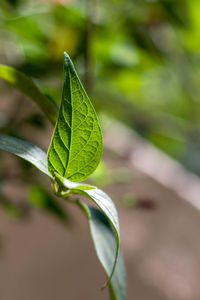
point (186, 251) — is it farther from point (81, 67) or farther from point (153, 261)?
point (81, 67)

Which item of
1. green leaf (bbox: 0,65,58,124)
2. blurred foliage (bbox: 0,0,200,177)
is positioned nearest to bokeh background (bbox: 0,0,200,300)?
blurred foliage (bbox: 0,0,200,177)

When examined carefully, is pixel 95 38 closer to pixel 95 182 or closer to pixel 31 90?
pixel 95 182

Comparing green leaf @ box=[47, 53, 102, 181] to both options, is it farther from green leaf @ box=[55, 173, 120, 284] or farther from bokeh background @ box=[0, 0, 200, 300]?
bokeh background @ box=[0, 0, 200, 300]

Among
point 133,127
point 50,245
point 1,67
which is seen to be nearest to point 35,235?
point 50,245

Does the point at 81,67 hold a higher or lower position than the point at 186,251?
higher

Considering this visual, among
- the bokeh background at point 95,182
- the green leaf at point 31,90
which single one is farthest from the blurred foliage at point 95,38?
the green leaf at point 31,90

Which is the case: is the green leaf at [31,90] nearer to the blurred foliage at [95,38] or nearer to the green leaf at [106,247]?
the green leaf at [106,247]
